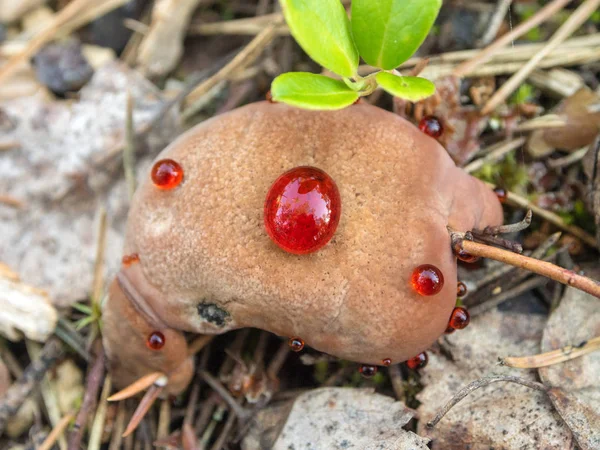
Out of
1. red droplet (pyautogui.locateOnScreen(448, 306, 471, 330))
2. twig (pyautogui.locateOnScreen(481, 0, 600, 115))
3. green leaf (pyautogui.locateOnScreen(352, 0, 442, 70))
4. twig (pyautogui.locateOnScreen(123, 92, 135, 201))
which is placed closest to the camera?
green leaf (pyautogui.locateOnScreen(352, 0, 442, 70))

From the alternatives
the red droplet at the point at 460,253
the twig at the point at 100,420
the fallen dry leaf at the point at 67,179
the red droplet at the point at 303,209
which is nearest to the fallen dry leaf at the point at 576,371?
the red droplet at the point at 460,253

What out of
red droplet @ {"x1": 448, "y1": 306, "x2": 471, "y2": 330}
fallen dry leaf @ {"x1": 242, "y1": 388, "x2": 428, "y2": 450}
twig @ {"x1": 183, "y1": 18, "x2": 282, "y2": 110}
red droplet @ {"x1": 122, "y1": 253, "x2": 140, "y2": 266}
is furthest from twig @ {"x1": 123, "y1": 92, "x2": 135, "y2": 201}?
red droplet @ {"x1": 448, "y1": 306, "x2": 471, "y2": 330}

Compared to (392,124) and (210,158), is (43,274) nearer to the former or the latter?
(210,158)

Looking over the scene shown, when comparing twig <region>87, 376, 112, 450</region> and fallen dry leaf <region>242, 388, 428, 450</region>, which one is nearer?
fallen dry leaf <region>242, 388, 428, 450</region>

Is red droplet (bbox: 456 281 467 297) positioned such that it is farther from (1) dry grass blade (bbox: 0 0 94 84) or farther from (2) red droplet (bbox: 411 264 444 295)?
(1) dry grass blade (bbox: 0 0 94 84)

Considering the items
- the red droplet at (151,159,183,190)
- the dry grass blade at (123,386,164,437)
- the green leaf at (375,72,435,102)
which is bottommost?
the dry grass blade at (123,386,164,437)

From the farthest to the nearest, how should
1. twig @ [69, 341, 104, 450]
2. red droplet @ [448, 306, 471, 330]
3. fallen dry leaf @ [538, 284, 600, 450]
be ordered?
twig @ [69, 341, 104, 450] < red droplet @ [448, 306, 471, 330] < fallen dry leaf @ [538, 284, 600, 450]

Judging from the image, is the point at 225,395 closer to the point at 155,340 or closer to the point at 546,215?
the point at 155,340
